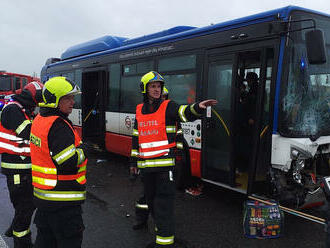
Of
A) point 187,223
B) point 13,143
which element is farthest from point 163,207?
point 13,143

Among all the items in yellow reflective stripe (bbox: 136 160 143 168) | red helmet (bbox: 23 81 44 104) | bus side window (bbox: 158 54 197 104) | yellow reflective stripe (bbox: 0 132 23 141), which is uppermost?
bus side window (bbox: 158 54 197 104)

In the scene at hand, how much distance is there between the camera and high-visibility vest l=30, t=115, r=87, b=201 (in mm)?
2494

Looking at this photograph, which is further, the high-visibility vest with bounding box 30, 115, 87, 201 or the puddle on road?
the puddle on road

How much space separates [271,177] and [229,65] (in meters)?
1.84

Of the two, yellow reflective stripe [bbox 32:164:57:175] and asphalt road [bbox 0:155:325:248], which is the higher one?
yellow reflective stripe [bbox 32:164:57:175]

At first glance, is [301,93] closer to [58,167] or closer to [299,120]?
[299,120]

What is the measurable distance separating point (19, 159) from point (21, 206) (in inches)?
20.4

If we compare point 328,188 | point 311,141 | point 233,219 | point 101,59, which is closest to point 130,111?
point 101,59

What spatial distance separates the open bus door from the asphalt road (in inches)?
18.8

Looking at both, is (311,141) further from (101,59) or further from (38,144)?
(101,59)

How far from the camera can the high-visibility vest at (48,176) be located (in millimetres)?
2494

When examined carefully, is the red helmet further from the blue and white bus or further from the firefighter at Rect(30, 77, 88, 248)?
A: the blue and white bus

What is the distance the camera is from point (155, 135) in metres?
3.59

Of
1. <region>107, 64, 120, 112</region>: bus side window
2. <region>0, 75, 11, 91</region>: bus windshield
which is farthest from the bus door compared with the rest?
<region>0, 75, 11, 91</region>: bus windshield
